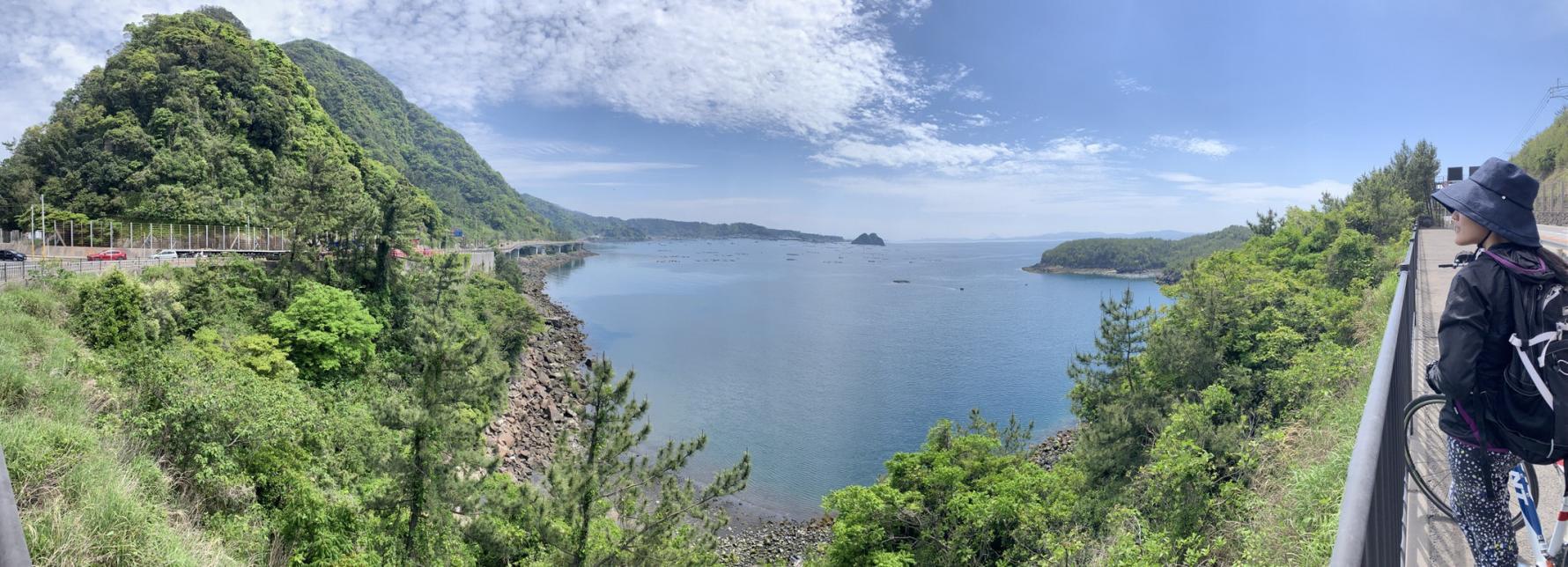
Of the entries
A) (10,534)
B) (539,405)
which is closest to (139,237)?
(539,405)

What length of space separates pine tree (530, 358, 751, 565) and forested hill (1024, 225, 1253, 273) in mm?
100454

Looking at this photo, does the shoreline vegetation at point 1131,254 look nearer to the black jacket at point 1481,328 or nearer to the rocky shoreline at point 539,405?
the rocky shoreline at point 539,405

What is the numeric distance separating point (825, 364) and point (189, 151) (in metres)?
35.6

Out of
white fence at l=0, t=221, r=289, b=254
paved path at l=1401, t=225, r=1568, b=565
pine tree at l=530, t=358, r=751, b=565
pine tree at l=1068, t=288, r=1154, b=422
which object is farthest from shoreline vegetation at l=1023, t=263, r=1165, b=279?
white fence at l=0, t=221, r=289, b=254

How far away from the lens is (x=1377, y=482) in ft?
5.57

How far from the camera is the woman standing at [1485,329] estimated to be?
2.10 m

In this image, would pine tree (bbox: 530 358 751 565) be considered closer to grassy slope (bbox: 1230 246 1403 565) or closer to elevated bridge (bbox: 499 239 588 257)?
grassy slope (bbox: 1230 246 1403 565)

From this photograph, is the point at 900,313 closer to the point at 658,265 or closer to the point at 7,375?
the point at 7,375

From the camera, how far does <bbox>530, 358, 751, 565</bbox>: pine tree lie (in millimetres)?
9203

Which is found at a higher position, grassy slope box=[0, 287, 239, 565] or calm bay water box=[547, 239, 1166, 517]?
grassy slope box=[0, 287, 239, 565]

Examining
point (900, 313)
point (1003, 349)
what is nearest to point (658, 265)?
point (900, 313)

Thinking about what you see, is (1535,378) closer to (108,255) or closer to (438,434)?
(438,434)

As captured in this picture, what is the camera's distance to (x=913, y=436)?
25.7 meters

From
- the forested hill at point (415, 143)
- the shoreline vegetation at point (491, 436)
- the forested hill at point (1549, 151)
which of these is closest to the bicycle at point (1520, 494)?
the shoreline vegetation at point (491, 436)
